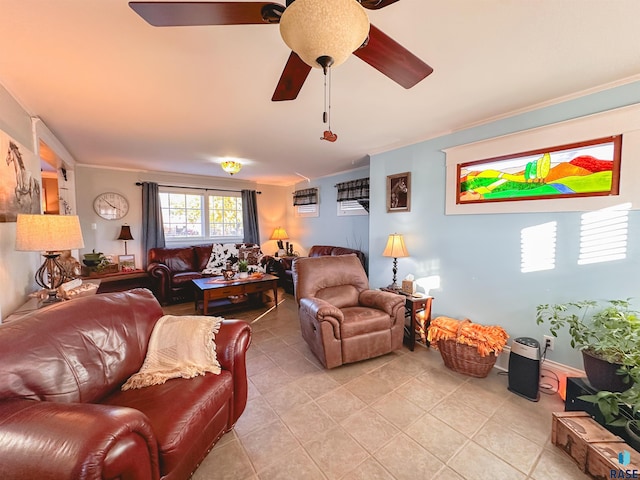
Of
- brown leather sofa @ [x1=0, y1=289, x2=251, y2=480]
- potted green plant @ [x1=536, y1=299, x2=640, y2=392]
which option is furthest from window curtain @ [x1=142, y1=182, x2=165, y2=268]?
potted green plant @ [x1=536, y1=299, x2=640, y2=392]

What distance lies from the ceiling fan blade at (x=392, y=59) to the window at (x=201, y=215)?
504 centimetres

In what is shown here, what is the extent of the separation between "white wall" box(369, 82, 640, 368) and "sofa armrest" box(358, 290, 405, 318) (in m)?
0.64

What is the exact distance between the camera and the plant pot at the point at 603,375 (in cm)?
157

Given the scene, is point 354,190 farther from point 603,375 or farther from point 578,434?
point 578,434

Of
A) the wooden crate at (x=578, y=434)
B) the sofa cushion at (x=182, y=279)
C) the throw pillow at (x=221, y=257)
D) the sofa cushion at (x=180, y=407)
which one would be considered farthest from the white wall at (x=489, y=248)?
the sofa cushion at (x=182, y=279)

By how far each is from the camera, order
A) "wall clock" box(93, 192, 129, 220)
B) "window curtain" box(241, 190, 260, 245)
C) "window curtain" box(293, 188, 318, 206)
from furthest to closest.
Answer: "window curtain" box(241, 190, 260, 245) → "window curtain" box(293, 188, 318, 206) → "wall clock" box(93, 192, 129, 220)

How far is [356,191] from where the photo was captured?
14.7 ft

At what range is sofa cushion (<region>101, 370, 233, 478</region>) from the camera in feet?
3.53

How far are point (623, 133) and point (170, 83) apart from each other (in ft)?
10.8

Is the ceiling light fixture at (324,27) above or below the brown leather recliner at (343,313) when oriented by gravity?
above

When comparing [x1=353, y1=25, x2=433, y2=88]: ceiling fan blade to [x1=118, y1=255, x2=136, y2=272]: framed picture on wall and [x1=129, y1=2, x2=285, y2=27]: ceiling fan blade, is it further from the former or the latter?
[x1=118, y1=255, x2=136, y2=272]: framed picture on wall

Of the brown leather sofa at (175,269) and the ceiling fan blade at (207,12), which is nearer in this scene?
the ceiling fan blade at (207,12)

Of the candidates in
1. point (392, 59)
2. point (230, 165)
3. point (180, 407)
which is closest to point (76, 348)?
point (180, 407)

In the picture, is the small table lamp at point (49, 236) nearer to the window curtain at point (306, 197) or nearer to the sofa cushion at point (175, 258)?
the sofa cushion at point (175, 258)
